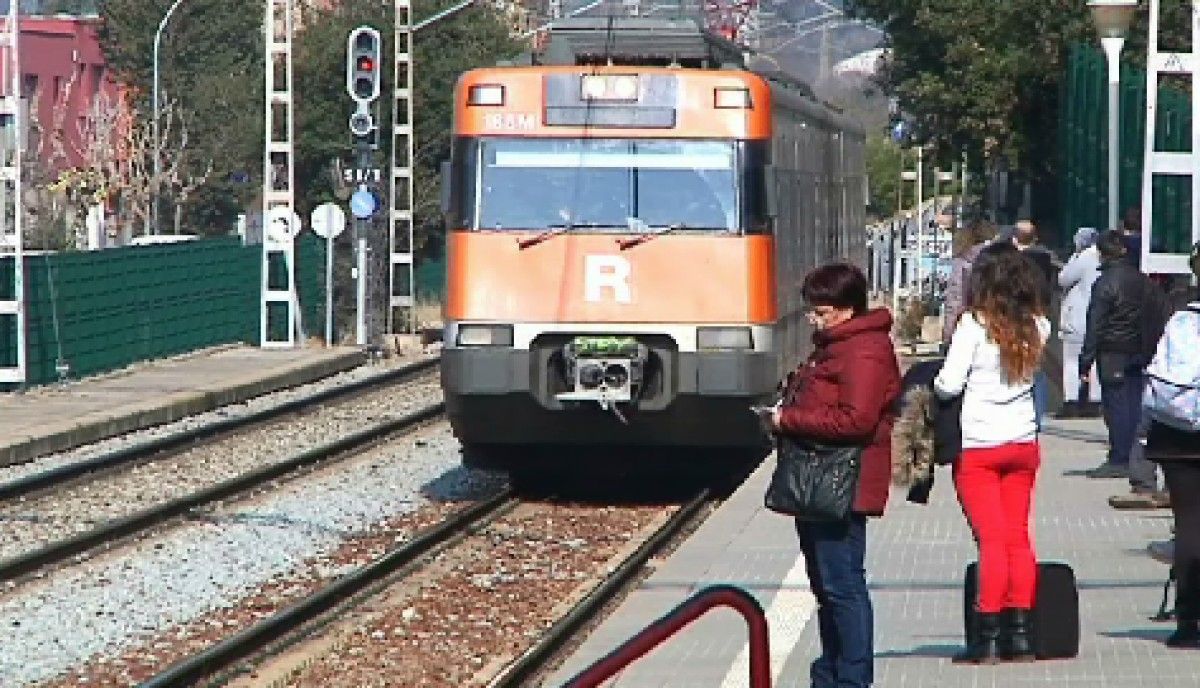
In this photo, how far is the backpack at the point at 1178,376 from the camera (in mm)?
10766

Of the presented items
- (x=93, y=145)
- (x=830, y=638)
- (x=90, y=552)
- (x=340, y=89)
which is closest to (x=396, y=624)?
(x=90, y=552)

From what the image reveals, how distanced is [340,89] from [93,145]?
55.8ft

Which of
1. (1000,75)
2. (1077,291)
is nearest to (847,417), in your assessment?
(1077,291)

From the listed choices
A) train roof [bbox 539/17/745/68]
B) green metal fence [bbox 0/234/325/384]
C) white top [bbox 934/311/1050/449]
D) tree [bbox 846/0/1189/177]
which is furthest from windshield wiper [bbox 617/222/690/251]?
tree [bbox 846/0/1189/177]

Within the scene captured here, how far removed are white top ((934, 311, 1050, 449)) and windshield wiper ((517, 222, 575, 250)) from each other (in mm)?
8647

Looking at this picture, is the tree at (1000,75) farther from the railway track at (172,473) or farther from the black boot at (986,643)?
the black boot at (986,643)

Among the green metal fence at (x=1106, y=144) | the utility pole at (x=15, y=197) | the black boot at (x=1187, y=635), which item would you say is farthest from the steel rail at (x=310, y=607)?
the utility pole at (x=15, y=197)

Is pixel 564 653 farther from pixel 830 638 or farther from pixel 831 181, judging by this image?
pixel 831 181

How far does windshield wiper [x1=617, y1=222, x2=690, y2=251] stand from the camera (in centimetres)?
1900

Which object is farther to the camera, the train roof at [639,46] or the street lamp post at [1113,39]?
the street lamp post at [1113,39]

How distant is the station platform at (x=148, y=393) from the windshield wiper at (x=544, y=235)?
6665 millimetres

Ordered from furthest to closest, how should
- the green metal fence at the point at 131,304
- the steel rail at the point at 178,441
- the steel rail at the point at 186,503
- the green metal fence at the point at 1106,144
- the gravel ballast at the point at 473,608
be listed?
the green metal fence at the point at 131,304, the green metal fence at the point at 1106,144, the steel rail at the point at 178,441, the steel rail at the point at 186,503, the gravel ballast at the point at 473,608

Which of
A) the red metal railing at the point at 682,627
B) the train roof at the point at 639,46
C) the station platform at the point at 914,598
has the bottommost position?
the station platform at the point at 914,598

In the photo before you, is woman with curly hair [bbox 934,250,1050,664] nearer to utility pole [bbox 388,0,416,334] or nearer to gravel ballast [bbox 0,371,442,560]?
gravel ballast [bbox 0,371,442,560]
